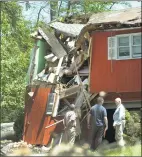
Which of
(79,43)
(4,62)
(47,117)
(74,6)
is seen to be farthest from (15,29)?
(74,6)

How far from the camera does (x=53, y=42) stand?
989 inches

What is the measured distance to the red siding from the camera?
62.9 feet

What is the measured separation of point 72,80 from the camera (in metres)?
23.0

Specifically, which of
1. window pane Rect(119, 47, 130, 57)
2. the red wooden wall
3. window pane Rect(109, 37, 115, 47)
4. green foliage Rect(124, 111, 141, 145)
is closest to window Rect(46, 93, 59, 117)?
the red wooden wall

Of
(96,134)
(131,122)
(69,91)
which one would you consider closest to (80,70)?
(69,91)

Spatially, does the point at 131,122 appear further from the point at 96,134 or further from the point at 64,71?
the point at 64,71

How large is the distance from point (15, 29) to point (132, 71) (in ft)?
17.2

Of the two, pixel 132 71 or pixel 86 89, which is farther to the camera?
pixel 86 89

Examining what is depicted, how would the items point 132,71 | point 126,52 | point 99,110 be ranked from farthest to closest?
point 126,52
point 132,71
point 99,110

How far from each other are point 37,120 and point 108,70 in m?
5.17

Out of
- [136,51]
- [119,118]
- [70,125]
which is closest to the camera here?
[119,118]

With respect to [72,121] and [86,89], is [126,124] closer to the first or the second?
[72,121]

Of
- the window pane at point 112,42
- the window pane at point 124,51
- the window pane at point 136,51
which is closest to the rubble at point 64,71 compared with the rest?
the window pane at point 112,42

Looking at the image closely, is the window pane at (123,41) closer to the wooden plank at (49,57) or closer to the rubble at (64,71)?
the rubble at (64,71)
